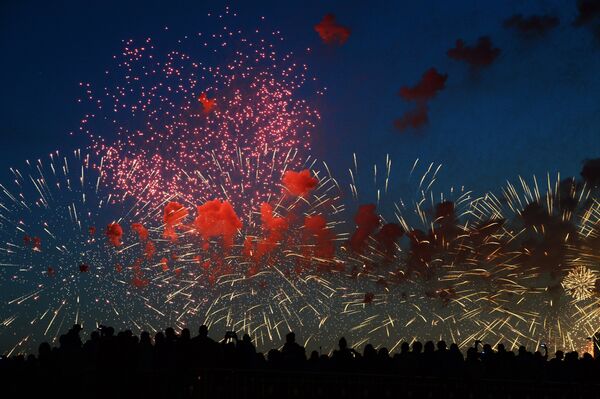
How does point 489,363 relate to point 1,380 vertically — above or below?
above

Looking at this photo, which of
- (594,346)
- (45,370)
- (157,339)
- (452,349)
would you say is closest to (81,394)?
(45,370)

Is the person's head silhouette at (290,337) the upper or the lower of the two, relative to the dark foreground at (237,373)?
upper

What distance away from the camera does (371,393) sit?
1186 cm

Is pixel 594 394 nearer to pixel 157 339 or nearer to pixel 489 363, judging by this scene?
pixel 489 363

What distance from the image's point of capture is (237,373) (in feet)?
39.7

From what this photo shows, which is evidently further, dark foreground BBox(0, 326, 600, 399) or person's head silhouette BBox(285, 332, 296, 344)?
person's head silhouette BBox(285, 332, 296, 344)

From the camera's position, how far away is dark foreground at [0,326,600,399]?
11719 millimetres

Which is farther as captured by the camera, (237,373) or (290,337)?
(290,337)

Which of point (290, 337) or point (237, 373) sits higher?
point (290, 337)

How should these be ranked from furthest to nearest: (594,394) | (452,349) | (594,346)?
1. (594,346)
2. (452,349)
3. (594,394)

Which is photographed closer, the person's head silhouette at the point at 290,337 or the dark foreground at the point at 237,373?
the dark foreground at the point at 237,373

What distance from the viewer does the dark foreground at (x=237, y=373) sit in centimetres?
1172

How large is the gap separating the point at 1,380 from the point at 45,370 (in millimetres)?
669

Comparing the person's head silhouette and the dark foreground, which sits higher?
the person's head silhouette
